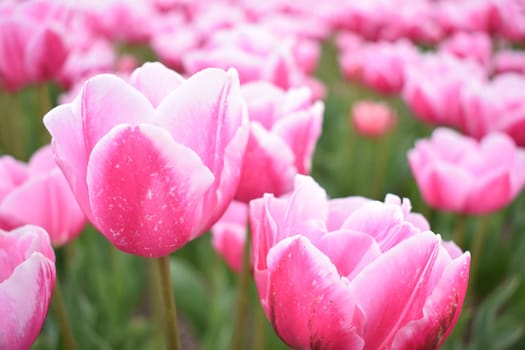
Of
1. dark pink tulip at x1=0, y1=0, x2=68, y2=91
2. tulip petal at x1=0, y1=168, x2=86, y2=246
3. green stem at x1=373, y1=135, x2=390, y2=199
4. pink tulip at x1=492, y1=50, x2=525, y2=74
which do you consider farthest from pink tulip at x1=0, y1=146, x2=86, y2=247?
pink tulip at x1=492, y1=50, x2=525, y2=74

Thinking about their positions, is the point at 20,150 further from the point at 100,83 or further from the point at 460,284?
the point at 460,284

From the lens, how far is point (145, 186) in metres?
0.35

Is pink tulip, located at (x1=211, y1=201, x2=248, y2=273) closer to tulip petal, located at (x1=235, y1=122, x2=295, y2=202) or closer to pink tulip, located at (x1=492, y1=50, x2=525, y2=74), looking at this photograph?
tulip petal, located at (x1=235, y1=122, x2=295, y2=202)

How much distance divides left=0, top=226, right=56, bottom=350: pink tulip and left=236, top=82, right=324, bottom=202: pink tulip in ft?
0.61

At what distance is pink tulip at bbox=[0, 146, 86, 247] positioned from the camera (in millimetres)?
Result: 503

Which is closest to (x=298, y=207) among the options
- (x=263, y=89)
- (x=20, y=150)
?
(x=263, y=89)

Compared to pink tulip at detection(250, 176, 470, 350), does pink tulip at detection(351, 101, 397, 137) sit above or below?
below

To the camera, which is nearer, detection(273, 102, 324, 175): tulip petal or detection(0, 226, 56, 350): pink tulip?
detection(0, 226, 56, 350): pink tulip

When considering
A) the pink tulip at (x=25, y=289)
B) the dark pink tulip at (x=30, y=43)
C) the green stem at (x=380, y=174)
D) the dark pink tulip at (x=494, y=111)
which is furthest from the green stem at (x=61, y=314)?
the green stem at (x=380, y=174)

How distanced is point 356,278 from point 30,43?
69 cm

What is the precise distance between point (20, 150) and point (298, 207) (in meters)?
0.97

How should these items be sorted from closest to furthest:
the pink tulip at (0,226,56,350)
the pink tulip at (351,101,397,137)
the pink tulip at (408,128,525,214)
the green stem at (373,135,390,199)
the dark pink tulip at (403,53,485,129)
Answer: the pink tulip at (0,226,56,350) < the pink tulip at (408,128,525,214) < the dark pink tulip at (403,53,485,129) < the green stem at (373,135,390,199) < the pink tulip at (351,101,397,137)

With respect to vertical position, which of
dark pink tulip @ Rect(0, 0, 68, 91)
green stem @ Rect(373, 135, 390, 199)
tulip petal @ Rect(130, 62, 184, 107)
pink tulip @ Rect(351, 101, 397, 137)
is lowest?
green stem @ Rect(373, 135, 390, 199)

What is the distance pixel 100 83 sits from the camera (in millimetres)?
358
